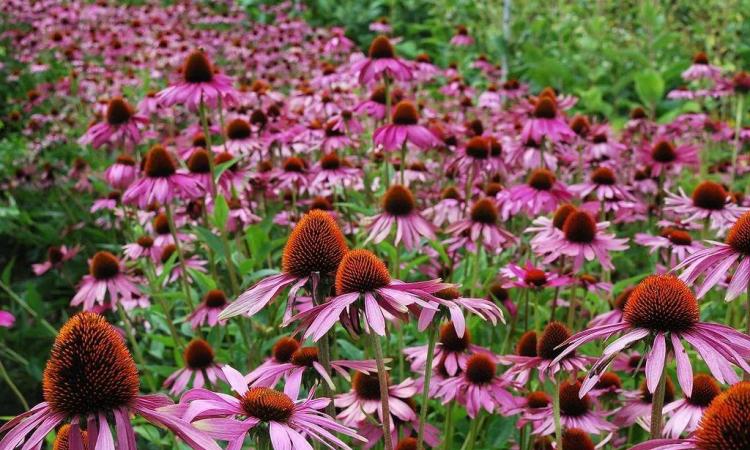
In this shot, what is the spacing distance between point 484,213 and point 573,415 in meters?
0.92

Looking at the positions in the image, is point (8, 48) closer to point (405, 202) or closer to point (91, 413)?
point (405, 202)

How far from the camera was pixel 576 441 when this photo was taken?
1.52 metres

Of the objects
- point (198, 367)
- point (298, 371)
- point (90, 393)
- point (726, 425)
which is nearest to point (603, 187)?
point (198, 367)

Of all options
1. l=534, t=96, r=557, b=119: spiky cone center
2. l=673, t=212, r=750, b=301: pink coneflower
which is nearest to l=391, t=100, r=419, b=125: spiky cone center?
l=534, t=96, r=557, b=119: spiky cone center

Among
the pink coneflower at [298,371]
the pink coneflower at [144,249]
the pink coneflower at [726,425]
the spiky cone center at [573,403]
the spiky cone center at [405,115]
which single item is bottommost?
the pink coneflower at [144,249]

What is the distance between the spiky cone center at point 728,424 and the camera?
33.3 inches

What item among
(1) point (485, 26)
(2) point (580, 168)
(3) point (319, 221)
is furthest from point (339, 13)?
A: (3) point (319, 221)

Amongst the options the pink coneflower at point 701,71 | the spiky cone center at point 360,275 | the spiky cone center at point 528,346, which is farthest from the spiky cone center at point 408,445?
the pink coneflower at point 701,71

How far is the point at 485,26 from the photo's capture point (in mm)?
8820

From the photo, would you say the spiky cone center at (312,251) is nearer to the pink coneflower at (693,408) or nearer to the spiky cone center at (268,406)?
the spiky cone center at (268,406)

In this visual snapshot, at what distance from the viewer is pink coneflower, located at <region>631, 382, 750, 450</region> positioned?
849 mm

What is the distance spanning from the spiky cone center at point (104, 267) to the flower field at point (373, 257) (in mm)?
12

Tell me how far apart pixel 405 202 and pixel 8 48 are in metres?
7.67

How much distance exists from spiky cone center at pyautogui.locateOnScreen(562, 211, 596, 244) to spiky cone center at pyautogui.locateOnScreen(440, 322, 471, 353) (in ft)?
1.54
